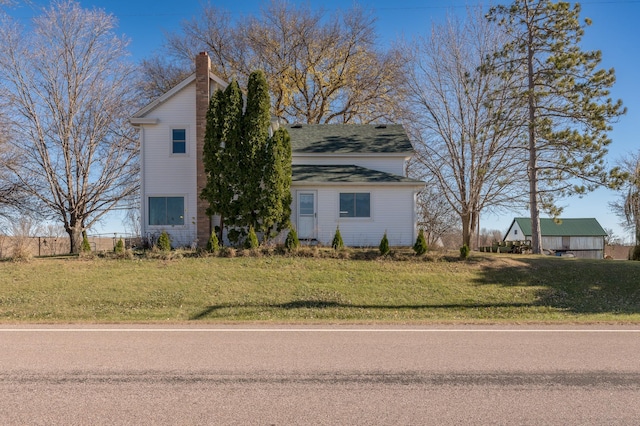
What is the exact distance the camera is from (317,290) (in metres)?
13.9

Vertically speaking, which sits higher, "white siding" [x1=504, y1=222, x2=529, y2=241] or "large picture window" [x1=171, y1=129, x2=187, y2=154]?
"large picture window" [x1=171, y1=129, x2=187, y2=154]

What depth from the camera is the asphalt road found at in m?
4.40

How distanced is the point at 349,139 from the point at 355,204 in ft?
17.9

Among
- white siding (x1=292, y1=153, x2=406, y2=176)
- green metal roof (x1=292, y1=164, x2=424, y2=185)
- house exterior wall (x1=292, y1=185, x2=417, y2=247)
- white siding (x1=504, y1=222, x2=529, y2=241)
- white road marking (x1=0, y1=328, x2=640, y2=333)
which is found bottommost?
white road marking (x1=0, y1=328, x2=640, y2=333)

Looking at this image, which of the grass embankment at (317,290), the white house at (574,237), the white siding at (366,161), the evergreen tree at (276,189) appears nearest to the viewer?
the grass embankment at (317,290)

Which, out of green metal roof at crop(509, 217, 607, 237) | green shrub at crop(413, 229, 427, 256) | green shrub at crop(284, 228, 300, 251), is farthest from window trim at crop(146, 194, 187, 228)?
green metal roof at crop(509, 217, 607, 237)

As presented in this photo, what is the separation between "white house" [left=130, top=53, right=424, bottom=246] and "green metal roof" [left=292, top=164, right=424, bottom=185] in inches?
1.7

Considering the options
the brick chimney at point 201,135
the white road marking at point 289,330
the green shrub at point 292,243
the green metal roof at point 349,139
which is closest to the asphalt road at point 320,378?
the white road marking at point 289,330

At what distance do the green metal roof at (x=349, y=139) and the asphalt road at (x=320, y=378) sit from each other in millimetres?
15478

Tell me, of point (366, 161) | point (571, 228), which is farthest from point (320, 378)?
point (571, 228)

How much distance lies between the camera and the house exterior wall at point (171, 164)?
20.3 metres

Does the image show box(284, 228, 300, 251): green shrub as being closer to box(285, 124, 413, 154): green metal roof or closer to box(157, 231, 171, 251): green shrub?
box(157, 231, 171, 251): green shrub

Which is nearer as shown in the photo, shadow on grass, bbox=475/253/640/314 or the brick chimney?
shadow on grass, bbox=475/253/640/314

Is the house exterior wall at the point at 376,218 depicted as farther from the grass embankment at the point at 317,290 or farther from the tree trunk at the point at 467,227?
the tree trunk at the point at 467,227
